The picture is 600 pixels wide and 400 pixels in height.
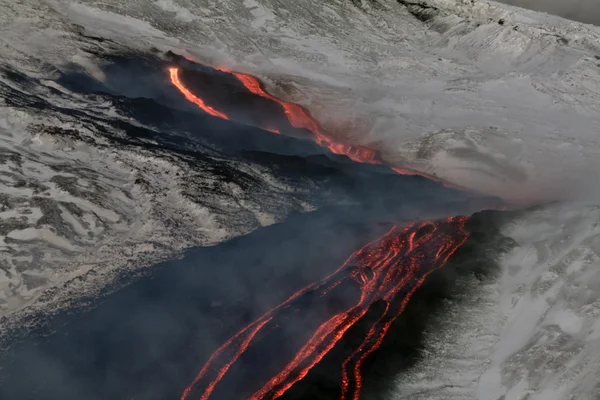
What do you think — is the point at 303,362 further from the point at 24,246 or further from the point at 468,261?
the point at 24,246

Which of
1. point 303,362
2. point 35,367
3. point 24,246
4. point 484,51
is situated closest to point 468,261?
point 303,362

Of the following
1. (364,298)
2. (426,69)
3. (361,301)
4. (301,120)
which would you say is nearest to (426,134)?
(301,120)

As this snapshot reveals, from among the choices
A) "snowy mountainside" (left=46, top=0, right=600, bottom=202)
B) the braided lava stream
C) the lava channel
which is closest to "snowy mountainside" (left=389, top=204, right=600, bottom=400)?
the braided lava stream

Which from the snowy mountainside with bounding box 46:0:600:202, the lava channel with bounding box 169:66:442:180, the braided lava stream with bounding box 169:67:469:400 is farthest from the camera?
the snowy mountainside with bounding box 46:0:600:202

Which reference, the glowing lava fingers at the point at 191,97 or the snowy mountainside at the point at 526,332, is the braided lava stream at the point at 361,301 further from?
the glowing lava fingers at the point at 191,97

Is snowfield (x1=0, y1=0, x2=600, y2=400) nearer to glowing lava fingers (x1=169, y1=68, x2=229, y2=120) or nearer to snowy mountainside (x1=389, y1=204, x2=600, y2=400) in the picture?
snowy mountainside (x1=389, y1=204, x2=600, y2=400)

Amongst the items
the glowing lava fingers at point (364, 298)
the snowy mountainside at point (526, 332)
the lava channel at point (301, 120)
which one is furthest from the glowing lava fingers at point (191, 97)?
the snowy mountainside at point (526, 332)

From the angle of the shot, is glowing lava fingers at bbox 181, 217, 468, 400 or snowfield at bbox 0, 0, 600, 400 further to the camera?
snowfield at bbox 0, 0, 600, 400
